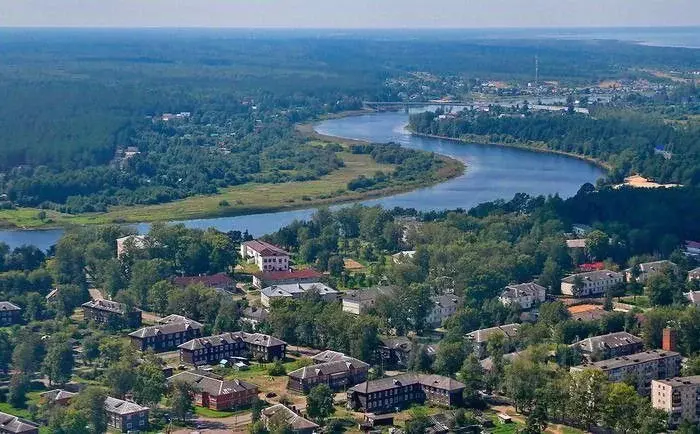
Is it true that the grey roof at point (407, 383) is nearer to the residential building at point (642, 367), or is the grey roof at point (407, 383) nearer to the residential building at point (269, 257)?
the residential building at point (642, 367)

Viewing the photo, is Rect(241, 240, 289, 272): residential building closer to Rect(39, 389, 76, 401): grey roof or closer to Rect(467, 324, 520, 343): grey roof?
Rect(467, 324, 520, 343): grey roof

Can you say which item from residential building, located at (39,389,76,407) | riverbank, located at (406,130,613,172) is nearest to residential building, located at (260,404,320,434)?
Result: residential building, located at (39,389,76,407)

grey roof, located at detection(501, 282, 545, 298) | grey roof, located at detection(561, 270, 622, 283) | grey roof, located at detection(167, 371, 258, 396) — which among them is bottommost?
grey roof, located at detection(561, 270, 622, 283)

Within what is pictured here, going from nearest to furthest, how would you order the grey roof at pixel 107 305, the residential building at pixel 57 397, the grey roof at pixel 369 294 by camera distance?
the residential building at pixel 57 397, the grey roof at pixel 107 305, the grey roof at pixel 369 294

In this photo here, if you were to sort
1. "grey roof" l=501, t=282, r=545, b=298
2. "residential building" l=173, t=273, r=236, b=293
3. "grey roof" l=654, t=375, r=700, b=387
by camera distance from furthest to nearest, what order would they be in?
"residential building" l=173, t=273, r=236, b=293
"grey roof" l=501, t=282, r=545, b=298
"grey roof" l=654, t=375, r=700, b=387

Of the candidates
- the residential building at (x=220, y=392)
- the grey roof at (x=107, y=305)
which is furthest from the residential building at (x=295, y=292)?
the residential building at (x=220, y=392)

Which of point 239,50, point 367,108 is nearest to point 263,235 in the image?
point 367,108
